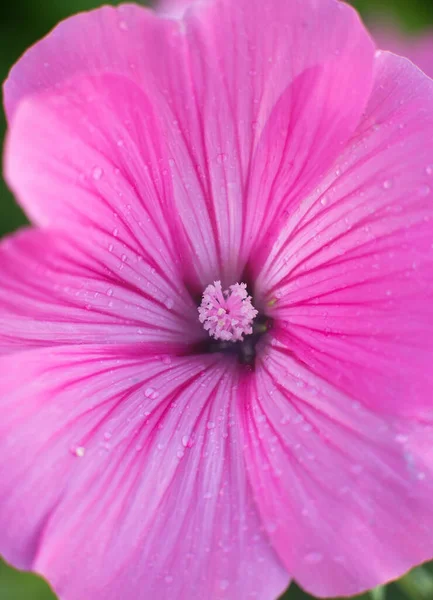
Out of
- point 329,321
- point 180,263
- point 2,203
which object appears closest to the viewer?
point 329,321

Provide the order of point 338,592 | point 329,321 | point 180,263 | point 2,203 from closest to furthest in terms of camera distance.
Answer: point 338,592 < point 329,321 < point 180,263 < point 2,203

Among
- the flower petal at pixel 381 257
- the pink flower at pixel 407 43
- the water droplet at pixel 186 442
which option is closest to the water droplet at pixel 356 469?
the flower petal at pixel 381 257

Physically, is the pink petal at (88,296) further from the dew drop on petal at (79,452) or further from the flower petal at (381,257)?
the flower petal at (381,257)

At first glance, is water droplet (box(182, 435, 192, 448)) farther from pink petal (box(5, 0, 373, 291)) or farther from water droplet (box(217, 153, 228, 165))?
water droplet (box(217, 153, 228, 165))

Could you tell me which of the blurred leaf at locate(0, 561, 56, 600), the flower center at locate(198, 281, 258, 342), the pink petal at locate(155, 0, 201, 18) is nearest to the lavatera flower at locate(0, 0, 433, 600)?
the flower center at locate(198, 281, 258, 342)

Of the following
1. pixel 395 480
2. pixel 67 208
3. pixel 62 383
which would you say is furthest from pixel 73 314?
pixel 395 480

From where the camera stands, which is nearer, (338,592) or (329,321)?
(338,592)

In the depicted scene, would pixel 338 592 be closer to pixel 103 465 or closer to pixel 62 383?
pixel 103 465
